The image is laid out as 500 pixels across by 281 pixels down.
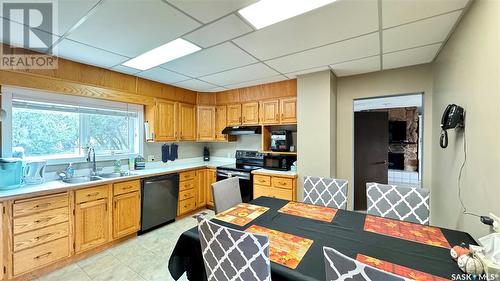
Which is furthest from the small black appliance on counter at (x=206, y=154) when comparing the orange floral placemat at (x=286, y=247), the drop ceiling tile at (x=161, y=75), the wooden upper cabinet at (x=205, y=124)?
the orange floral placemat at (x=286, y=247)

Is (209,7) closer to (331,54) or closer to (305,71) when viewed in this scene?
(331,54)

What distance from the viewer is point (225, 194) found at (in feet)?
7.16

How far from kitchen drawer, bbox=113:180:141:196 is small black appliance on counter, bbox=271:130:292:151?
7.09ft

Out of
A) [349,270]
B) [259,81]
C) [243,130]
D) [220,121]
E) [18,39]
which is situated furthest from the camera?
[220,121]

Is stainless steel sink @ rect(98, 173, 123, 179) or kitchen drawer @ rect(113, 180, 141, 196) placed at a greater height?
stainless steel sink @ rect(98, 173, 123, 179)

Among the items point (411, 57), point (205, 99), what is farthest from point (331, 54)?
point (205, 99)

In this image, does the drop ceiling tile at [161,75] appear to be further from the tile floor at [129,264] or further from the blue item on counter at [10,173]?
the tile floor at [129,264]

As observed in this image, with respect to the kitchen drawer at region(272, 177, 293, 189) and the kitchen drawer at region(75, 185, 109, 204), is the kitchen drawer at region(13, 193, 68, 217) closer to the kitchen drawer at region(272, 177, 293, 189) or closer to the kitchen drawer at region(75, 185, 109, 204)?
the kitchen drawer at region(75, 185, 109, 204)

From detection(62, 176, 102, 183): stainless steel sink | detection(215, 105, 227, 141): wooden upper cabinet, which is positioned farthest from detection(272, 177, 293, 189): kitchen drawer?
detection(62, 176, 102, 183): stainless steel sink

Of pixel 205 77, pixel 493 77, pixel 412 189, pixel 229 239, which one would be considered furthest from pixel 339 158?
pixel 229 239

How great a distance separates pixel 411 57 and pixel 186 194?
3786mm

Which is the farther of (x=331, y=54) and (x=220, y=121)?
(x=220, y=121)

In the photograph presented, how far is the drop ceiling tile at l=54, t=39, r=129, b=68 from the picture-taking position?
2.16 m

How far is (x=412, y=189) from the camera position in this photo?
189 centimetres
